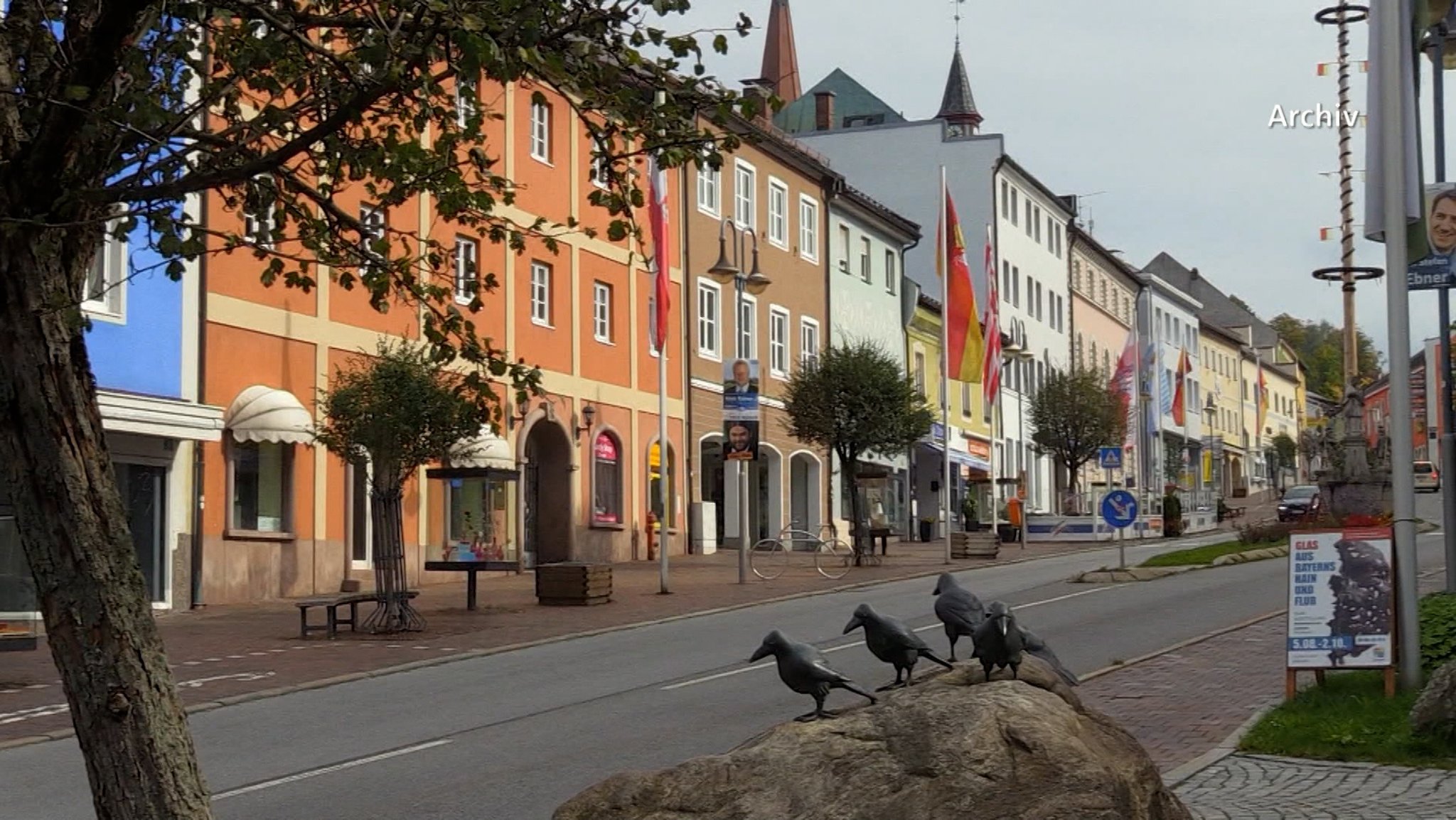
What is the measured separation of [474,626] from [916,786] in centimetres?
1742

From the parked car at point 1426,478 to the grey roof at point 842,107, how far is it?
80.5 feet

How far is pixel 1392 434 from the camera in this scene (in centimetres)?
1169

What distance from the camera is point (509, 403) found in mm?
23922

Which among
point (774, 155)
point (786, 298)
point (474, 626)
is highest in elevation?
point (774, 155)

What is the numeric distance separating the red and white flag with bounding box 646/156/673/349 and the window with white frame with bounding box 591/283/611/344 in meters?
7.94

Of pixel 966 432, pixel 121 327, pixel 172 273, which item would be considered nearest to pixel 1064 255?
pixel 966 432

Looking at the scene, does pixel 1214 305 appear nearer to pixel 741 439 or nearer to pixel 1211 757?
pixel 741 439

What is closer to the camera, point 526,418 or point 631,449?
point 526,418

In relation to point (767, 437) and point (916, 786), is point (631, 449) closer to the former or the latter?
point (767, 437)

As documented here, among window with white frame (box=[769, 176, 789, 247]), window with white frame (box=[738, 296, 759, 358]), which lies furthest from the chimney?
window with white frame (box=[738, 296, 759, 358])

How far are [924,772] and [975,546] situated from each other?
33848 mm

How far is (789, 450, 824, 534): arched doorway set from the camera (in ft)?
158

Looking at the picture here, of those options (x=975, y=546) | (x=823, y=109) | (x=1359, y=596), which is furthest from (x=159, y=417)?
(x=823, y=109)

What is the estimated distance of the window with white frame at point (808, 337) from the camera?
48.4m
